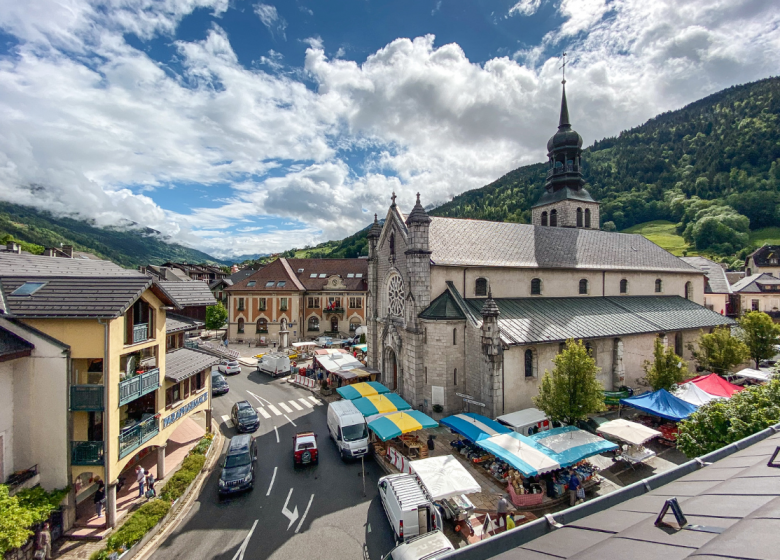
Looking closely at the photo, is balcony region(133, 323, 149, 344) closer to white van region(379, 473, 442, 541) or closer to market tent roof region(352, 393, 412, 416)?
market tent roof region(352, 393, 412, 416)

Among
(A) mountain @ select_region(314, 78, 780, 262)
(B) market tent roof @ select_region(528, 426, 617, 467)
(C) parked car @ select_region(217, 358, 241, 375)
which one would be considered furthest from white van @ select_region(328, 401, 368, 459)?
(A) mountain @ select_region(314, 78, 780, 262)

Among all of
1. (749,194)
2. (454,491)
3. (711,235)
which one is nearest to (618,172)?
(749,194)

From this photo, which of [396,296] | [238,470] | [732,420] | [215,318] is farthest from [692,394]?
[215,318]

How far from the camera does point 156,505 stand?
1488 cm

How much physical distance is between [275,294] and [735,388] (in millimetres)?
52749

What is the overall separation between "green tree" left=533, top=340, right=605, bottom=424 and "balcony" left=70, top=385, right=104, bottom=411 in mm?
21256

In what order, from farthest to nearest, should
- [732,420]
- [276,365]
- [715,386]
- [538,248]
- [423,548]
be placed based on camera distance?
[276,365] < [538,248] < [715,386] < [732,420] < [423,548]

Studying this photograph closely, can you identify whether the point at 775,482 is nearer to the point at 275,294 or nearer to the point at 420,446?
the point at 420,446

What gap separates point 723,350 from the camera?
27.5 m

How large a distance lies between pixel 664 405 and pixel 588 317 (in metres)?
8.89

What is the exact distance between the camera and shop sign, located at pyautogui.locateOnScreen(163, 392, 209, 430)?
1850cm

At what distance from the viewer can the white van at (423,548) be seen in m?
11.4

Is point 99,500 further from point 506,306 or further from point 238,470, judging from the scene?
point 506,306

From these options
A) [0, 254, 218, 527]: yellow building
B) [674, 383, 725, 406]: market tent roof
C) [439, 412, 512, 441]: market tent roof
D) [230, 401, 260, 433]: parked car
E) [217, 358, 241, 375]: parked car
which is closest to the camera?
[0, 254, 218, 527]: yellow building
